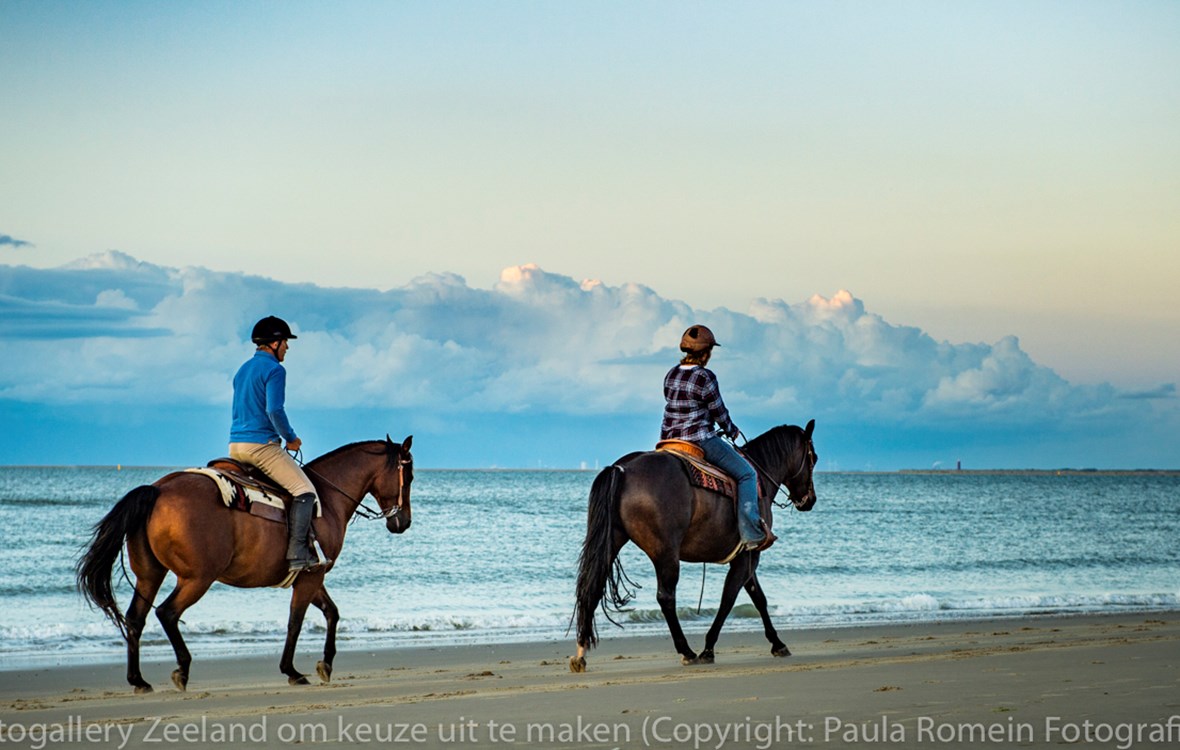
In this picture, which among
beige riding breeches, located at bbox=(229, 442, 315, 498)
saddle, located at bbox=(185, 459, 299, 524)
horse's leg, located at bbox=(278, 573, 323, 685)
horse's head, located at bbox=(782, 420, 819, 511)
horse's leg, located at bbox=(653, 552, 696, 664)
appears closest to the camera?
saddle, located at bbox=(185, 459, 299, 524)

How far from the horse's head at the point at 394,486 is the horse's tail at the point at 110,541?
6.12ft

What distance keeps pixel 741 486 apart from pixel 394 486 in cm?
284

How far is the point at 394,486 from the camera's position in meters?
10.0

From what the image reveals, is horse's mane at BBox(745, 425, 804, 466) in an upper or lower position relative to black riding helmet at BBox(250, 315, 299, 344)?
lower

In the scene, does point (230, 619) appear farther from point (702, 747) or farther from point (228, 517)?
point (702, 747)

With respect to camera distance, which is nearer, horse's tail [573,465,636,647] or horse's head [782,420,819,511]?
horse's tail [573,465,636,647]

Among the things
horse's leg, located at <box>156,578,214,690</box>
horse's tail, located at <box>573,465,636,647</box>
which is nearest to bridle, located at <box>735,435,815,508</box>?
horse's tail, located at <box>573,465,636,647</box>

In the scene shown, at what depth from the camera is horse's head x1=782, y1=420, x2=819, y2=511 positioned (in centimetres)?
1112

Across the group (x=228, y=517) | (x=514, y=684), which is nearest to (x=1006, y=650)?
(x=514, y=684)

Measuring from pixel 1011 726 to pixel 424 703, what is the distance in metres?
3.53

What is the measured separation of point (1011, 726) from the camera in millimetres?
6230

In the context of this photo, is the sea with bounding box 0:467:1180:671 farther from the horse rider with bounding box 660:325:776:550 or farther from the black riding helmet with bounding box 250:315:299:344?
the black riding helmet with bounding box 250:315:299:344

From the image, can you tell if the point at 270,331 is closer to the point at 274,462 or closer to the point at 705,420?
the point at 274,462

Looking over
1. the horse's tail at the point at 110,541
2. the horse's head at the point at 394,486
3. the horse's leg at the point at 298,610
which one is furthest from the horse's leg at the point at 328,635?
the horse's tail at the point at 110,541
